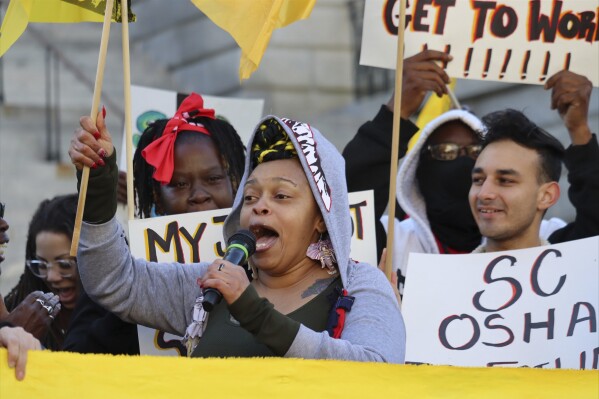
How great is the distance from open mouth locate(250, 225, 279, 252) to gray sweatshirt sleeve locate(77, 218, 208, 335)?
0.30 m

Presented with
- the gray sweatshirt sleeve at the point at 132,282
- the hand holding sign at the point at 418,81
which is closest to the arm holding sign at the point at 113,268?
the gray sweatshirt sleeve at the point at 132,282

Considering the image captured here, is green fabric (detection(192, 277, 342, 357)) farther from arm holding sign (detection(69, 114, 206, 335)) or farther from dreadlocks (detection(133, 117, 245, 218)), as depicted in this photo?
dreadlocks (detection(133, 117, 245, 218))

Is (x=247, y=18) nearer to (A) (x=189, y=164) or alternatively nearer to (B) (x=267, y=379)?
(A) (x=189, y=164)

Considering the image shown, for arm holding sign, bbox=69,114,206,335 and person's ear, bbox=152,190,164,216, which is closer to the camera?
arm holding sign, bbox=69,114,206,335

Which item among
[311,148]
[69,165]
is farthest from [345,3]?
A: [311,148]

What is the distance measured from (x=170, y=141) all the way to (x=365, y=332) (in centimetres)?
150

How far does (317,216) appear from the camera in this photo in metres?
4.46

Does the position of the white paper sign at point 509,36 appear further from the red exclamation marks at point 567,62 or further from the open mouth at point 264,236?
the open mouth at point 264,236

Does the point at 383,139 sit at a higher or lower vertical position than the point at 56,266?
higher

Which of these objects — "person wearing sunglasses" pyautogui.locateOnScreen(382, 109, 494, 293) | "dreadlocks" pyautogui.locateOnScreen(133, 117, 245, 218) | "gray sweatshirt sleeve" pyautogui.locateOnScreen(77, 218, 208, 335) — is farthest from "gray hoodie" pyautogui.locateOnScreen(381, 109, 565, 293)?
"gray sweatshirt sleeve" pyautogui.locateOnScreen(77, 218, 208, 335)

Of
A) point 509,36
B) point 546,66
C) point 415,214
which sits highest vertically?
point 509,36

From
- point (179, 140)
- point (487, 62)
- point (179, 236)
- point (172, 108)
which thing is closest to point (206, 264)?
point (179, 236)

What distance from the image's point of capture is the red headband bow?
5289mm

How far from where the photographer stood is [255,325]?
3877mm
